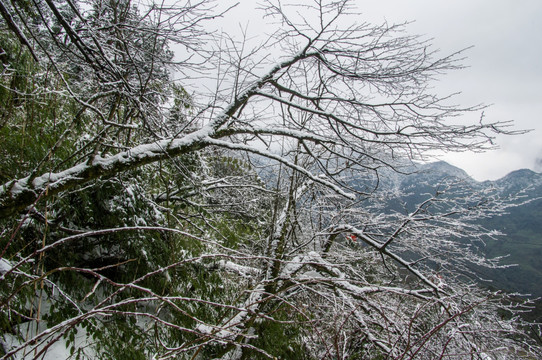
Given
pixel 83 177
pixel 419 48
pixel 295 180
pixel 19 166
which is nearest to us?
pixel 83 177

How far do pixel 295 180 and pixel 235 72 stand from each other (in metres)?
3.08

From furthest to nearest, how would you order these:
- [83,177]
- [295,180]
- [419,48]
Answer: [295,180] < [419,48] < [83,177]

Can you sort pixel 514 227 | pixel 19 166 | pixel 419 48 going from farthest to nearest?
pixel 514 227 → pixel 419 48 → pixel 19 166

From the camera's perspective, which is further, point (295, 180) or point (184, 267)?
point (295, 180)

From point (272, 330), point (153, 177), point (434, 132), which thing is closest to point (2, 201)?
point (153, 177)

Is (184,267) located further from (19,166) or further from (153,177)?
(19,166)

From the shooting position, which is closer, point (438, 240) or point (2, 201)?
point (2, 201)

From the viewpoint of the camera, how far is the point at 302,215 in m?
6.09

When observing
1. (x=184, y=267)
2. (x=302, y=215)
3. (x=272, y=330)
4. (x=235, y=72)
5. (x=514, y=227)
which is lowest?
(x=514, y=227)

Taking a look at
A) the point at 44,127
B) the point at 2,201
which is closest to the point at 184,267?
the point at 2,201

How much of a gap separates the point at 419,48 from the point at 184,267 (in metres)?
4.16

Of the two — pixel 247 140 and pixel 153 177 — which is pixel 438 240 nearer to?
pixel 247 140

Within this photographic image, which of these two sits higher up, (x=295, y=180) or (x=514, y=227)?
(x=295, y=180)

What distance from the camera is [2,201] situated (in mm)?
2488
